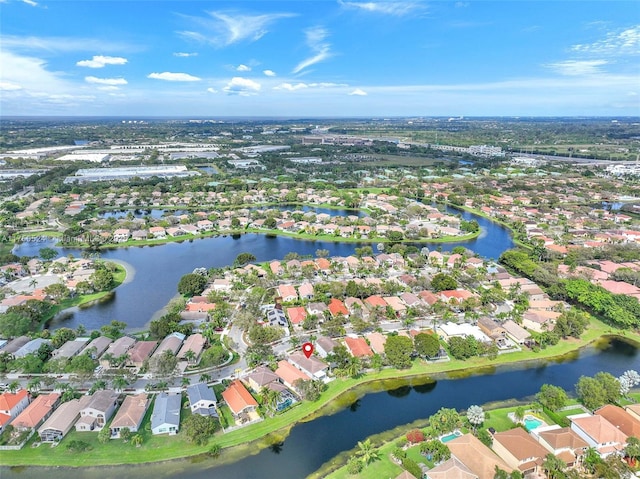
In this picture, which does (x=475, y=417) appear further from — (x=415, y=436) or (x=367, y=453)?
(x=367, y=453)

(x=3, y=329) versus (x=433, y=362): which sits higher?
(x=3, y=329)

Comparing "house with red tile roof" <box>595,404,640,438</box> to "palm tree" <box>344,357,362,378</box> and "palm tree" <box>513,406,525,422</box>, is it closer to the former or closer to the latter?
"palm tree" <box>513,406,525,422</box>

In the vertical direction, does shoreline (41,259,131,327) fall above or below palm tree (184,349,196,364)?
below

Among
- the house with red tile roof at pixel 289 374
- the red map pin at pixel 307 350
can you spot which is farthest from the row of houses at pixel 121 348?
the red map pin at pixel 307 350

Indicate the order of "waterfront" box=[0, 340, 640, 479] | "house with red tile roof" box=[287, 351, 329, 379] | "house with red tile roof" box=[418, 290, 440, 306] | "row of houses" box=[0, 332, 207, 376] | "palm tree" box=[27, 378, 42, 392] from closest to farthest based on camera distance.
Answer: "waterfront" box=[0, 340, 640, 479], "palm tree" box=[27, 378, 42, 392], "house with red tile roof" box=[287, 351, 329, 379], "row of houses" box=[0, 332, 207, 376], "house with red tile roof" box=[418, 290, 440, 306]

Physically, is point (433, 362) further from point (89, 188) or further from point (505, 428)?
point (89, 188)

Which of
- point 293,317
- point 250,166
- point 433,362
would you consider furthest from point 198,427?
point 250,166

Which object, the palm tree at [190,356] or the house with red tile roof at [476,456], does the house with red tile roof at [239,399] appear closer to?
the palm tree at [190,356]

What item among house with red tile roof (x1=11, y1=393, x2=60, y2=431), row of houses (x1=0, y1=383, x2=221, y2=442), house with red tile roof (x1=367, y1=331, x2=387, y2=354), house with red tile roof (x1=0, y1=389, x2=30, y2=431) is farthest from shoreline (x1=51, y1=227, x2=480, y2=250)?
house with red tile roof (x1=11, y1=393, x2=60, y2=431)
